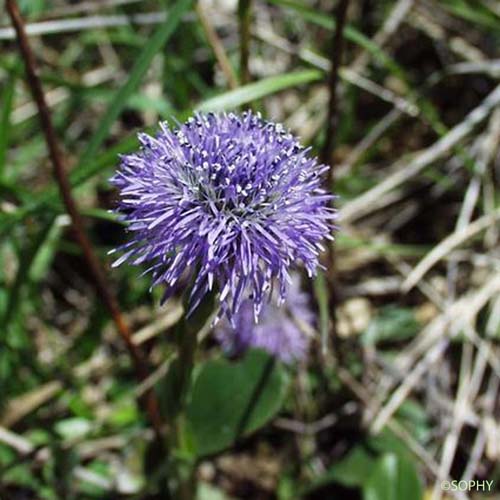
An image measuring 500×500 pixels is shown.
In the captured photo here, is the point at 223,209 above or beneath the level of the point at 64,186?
beneath

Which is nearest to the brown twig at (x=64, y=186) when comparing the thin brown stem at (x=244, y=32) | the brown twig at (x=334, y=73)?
the thin brown stem at (x=244, y=32)

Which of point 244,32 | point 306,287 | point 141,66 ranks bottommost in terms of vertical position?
point 306,287

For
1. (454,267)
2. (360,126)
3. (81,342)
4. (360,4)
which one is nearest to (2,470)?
(81,342)

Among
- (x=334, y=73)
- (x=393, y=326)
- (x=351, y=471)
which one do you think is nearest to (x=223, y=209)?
(x=334, y=73)

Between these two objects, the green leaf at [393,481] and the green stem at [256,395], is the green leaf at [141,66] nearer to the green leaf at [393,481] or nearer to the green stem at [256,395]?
the green stem at [256,395]

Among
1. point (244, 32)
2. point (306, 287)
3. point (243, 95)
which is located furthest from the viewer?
point (306, 287)

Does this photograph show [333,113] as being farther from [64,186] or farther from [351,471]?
[351,471]
